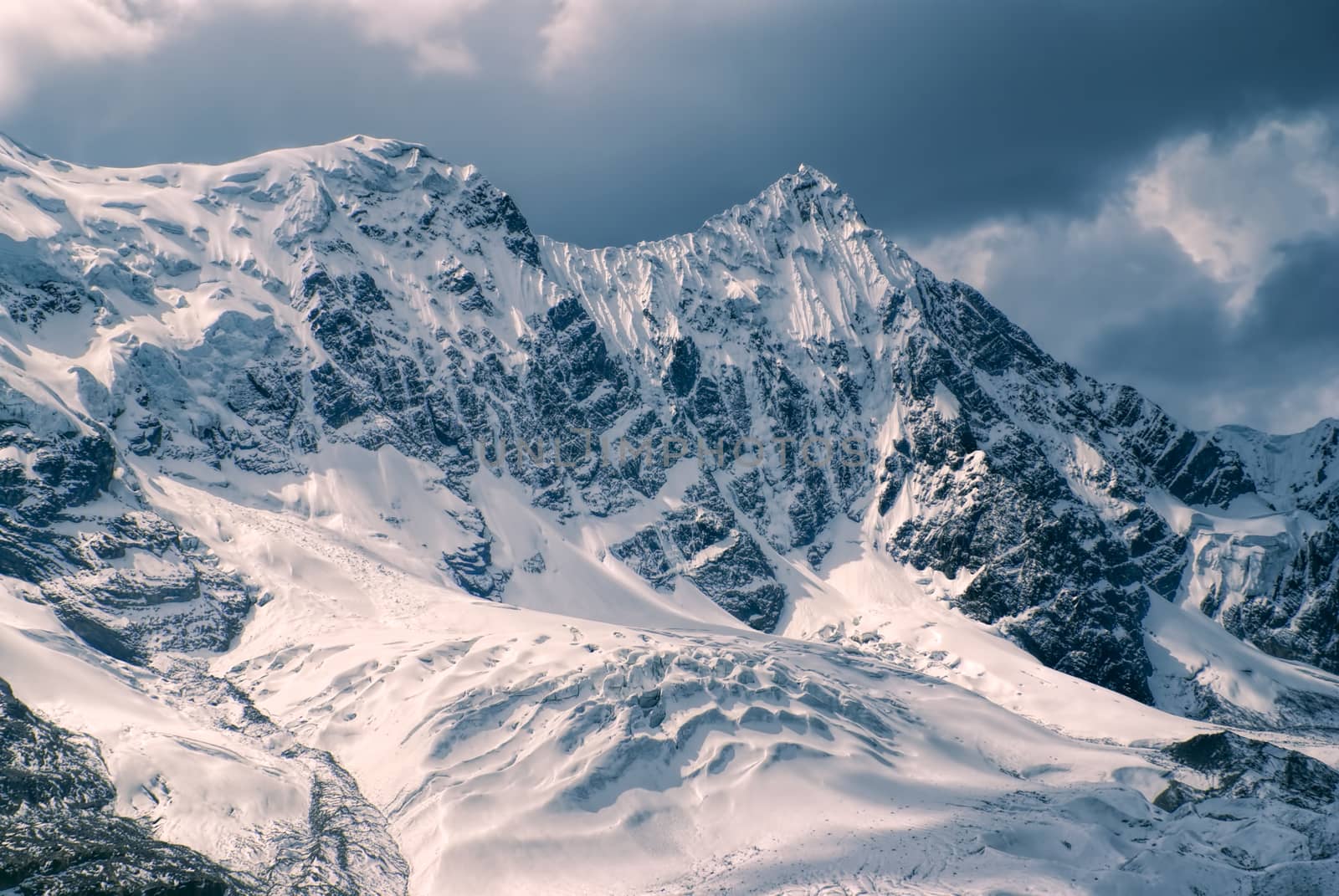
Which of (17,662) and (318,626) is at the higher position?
(318,626)

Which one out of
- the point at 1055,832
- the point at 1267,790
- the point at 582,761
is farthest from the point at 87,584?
the point at 1267,790

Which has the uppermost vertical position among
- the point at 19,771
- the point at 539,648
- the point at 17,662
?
the point at 539,648

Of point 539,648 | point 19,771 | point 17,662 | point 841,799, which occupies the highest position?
point 539,648

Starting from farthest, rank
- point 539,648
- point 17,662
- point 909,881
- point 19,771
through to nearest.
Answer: point 539,648 < point 17,662 < point 909,881 < point 19,771

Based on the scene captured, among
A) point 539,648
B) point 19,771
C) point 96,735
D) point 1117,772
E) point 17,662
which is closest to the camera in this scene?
point 19,771

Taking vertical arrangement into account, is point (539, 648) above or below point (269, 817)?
above

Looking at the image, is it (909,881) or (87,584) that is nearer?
(909,881)

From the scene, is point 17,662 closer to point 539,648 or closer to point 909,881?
point 539,648

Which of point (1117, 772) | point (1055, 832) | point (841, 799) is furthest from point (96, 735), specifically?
point (1117, 772)

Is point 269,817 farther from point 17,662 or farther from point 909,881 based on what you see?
point 909,881
